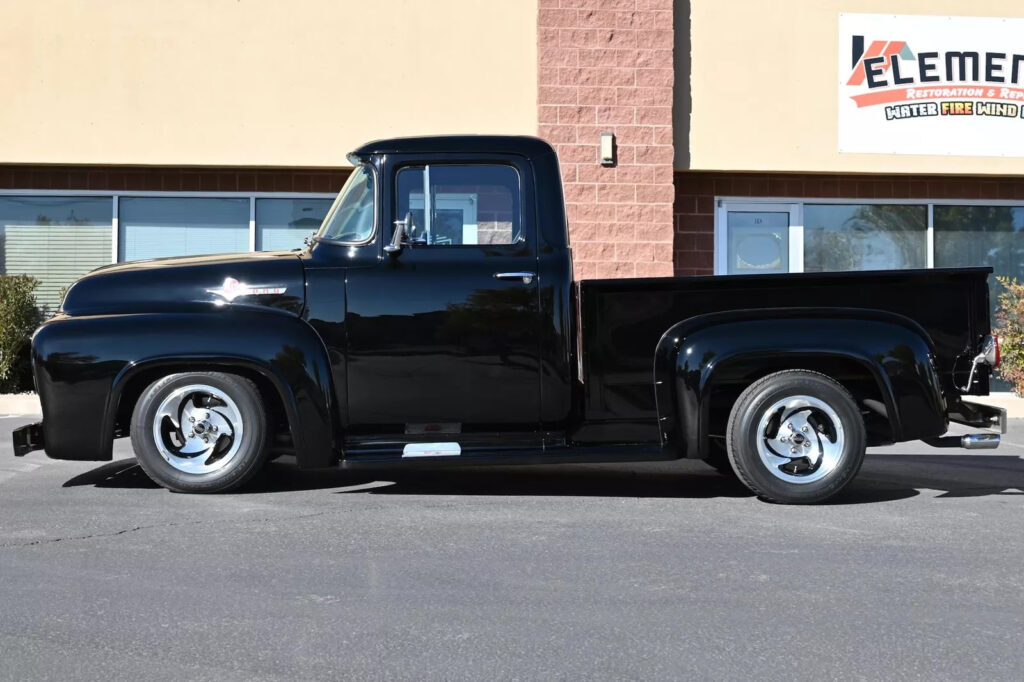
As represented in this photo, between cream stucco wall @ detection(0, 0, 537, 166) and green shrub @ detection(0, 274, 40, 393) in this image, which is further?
cream stucco wall @ detection(0, 0, 537, 166)

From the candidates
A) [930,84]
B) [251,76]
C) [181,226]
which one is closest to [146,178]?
[181,226]

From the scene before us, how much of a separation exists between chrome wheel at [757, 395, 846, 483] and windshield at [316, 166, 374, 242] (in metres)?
2.62

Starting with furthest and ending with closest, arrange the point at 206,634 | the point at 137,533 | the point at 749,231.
A: the point at 749,231 → the point at 137,533 → the point at 206,634

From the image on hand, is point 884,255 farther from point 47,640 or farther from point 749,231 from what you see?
point 47,640

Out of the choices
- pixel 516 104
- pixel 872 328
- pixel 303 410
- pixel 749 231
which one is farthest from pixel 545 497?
pixel 749 231

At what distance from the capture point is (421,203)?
22.4 ft

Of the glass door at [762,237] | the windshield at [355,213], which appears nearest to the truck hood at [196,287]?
the windshield at [355,213]

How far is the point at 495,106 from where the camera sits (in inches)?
540

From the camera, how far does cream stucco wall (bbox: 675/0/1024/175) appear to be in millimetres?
13992

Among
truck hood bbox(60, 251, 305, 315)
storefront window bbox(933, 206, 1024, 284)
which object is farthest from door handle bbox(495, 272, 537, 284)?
storefront window bbox(933, 206, 1024, 284)

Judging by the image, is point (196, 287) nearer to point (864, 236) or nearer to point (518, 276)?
point (518, 276)

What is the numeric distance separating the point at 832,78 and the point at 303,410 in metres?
9.88

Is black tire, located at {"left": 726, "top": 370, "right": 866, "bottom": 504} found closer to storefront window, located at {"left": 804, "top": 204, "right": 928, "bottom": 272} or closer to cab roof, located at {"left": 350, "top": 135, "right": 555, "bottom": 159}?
cab roof, located at {"left": 350, "top": 135, "right": 555, "bottom": 159}

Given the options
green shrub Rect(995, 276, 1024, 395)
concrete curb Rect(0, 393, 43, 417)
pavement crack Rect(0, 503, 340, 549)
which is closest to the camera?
pavement crack Rect(0, 503, 340, 549)
